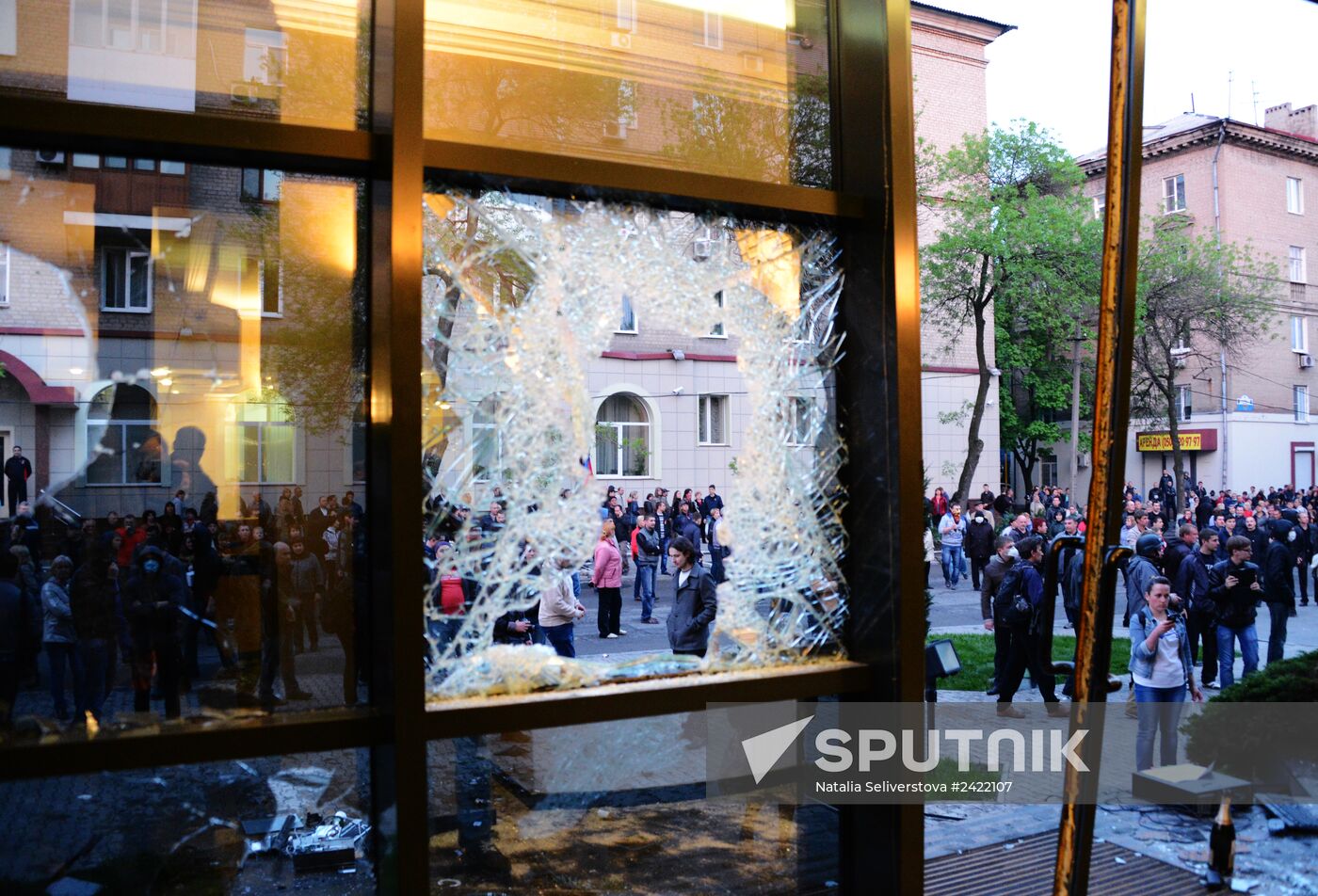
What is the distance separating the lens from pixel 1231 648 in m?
10.5

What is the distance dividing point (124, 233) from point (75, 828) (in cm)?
167

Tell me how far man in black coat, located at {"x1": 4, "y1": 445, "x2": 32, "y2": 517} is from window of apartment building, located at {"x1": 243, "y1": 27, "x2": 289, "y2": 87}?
1229mm

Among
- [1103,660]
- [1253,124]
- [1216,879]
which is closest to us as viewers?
[1103,660]

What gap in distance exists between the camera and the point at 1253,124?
21.8m

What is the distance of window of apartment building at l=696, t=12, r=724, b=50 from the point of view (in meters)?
3.44

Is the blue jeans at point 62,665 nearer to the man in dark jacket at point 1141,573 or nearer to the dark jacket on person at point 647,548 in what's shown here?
the dark jacket on person at point 647,548

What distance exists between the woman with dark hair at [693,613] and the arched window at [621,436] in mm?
577

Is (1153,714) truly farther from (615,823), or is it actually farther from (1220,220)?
(1220,220)

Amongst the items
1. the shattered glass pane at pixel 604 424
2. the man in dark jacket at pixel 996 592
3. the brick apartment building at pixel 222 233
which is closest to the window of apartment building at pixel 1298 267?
the man in dark jacket at pixel 996 592

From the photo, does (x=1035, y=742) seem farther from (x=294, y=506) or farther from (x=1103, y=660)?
(x=294, y=506)

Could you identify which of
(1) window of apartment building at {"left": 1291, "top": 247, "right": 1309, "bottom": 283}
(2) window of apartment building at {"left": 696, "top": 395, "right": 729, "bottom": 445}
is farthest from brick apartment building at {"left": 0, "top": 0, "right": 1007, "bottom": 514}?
(1) window of apartment building at {"left": 1291, "top": 247, "right": 1309, "bottom": 283}

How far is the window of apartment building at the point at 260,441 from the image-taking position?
9.54ft


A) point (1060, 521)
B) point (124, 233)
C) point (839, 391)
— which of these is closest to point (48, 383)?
point (124, 233)

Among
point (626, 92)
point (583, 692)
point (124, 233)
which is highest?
point (626, 92)
